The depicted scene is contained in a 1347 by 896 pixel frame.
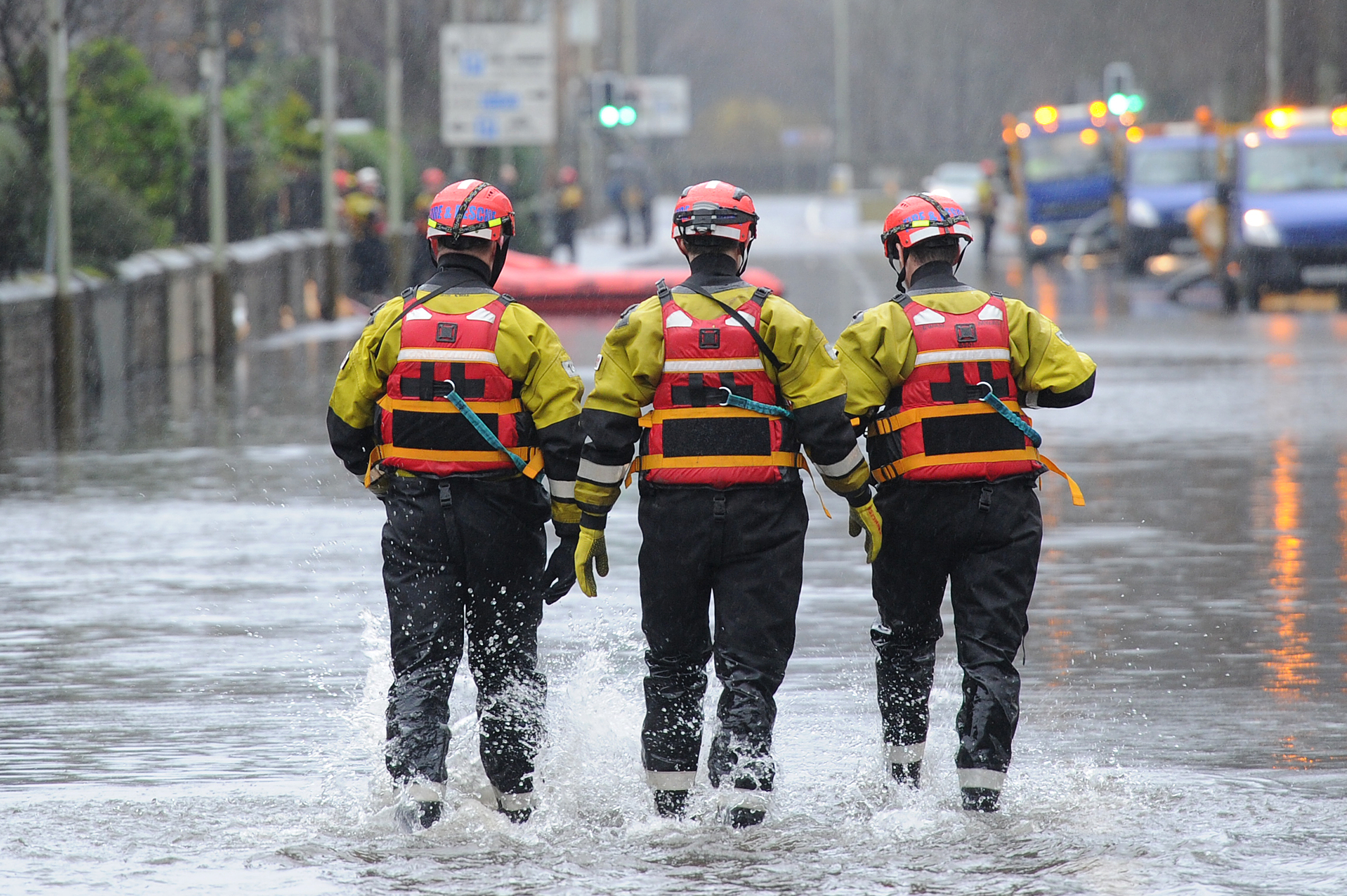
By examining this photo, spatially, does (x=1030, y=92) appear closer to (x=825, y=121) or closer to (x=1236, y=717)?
(x=825, y=121)

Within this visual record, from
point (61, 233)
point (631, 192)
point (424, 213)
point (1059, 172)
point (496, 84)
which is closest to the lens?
point (61, 233)

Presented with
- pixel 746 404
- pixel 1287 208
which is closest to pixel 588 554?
pixel 746 404

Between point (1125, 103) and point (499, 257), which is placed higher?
point (1125, 103)

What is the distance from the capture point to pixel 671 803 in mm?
6016

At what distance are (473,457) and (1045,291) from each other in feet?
96.2

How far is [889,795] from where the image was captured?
6211mm

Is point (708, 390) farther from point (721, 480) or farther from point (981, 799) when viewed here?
point (981, 799)

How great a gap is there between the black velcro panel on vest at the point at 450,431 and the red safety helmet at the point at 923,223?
4.08 feet

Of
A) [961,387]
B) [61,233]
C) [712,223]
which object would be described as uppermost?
[61,233]

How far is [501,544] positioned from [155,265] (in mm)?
15972

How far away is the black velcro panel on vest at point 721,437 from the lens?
5.93 meters

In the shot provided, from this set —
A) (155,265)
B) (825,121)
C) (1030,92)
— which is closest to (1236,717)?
(155,265)

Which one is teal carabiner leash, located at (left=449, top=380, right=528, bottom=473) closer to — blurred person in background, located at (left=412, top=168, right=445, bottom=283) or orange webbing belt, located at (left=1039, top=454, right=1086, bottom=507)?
orange webbing belt, located at (left=1039, top=454, right=1086, bottom=507)

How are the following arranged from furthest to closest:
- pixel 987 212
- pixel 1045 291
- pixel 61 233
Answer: pixel 987 212 → pixel 1045 291 → pixel 61 233
